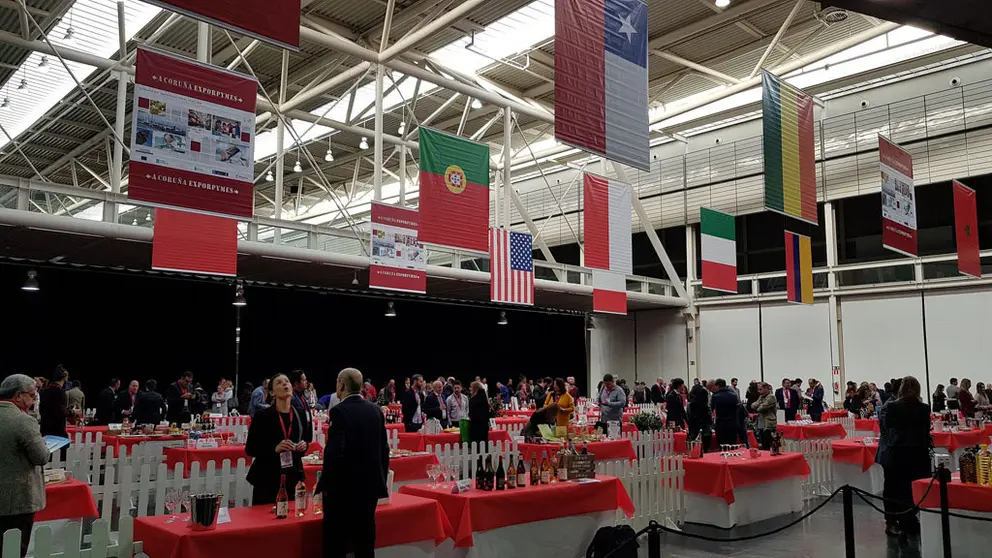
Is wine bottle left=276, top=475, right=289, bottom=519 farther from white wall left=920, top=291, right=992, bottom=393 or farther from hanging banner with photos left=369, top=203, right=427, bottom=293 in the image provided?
white wall left=920, top=291, right=992, bottom=393

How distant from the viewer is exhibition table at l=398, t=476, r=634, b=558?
5.17 metres

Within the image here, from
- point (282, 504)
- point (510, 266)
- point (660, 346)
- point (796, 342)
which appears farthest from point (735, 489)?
point (660, 346)

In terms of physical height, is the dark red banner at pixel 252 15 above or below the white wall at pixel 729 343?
above

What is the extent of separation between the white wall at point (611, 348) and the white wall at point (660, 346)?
15.9 inches

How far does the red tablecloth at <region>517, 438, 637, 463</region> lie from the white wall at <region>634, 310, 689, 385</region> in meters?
15.0

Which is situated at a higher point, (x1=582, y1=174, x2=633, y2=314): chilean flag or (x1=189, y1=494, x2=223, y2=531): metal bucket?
(x1=582, y1=174, x2=633, y2=314): chilean flag

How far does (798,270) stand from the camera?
54.5ft

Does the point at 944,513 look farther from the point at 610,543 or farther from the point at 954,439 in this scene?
the point at 954,439

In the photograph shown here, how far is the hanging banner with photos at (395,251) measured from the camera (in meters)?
12.2

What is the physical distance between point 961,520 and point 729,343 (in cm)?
1798

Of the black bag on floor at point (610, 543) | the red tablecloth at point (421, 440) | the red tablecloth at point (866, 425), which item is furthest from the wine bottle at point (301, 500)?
the red tablecloth at point (866, 425)

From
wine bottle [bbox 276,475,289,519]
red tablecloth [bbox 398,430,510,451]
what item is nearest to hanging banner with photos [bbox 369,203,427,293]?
red tablecloth [bbox 398,430,510,451]

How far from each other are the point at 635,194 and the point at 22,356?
17751 millimetres

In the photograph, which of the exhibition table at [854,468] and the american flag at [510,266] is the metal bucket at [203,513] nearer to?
the exhibition table at [854,468]
